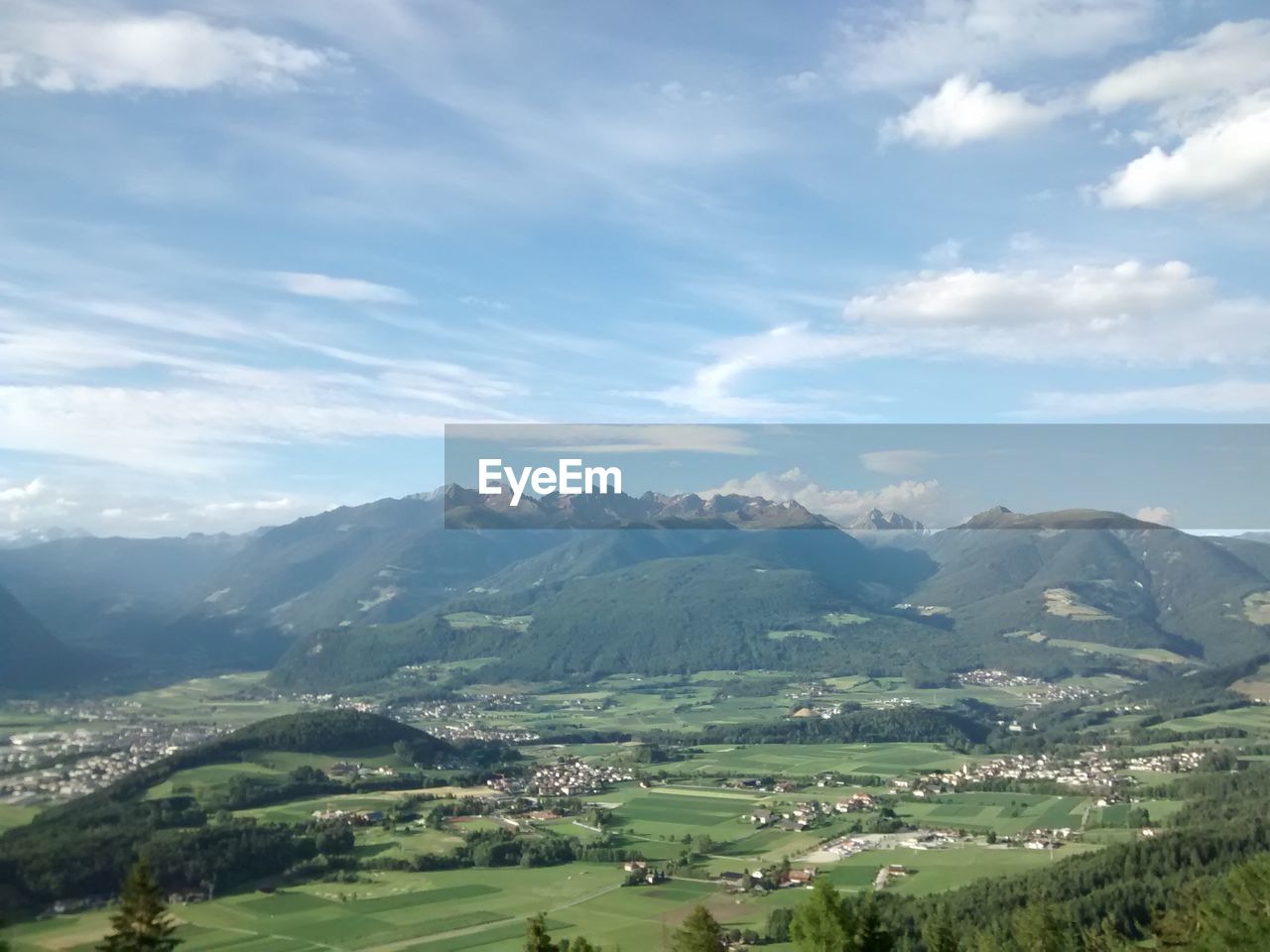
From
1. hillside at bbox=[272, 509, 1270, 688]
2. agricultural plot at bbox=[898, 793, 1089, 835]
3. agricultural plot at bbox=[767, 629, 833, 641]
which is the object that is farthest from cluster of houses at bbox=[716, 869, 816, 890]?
agricultural plot at bbox=[767, 629, 833, 641]

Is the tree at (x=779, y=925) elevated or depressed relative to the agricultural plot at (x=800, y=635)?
depressed

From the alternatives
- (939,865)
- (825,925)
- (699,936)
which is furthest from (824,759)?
(825,925)

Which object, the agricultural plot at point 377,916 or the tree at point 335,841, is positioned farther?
the tree at point 335,841

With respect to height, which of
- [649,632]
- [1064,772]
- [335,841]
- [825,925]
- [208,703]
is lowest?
[208,703]

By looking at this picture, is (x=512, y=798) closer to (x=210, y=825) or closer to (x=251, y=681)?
(x=210, y=825)

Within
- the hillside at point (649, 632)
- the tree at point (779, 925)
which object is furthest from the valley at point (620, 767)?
the hillside at point (649, 632)

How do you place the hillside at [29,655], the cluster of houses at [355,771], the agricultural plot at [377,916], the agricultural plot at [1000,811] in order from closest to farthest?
the agricultural plot at [377,916] → the agricultural plot at [1000,811] → the cluster of houses at [355,771] → the hillside at [29,655]

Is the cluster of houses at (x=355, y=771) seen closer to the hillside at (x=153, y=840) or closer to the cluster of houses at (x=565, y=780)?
the hillside at (x=153, y=840)

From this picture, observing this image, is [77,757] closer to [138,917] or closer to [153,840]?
[153,840]
